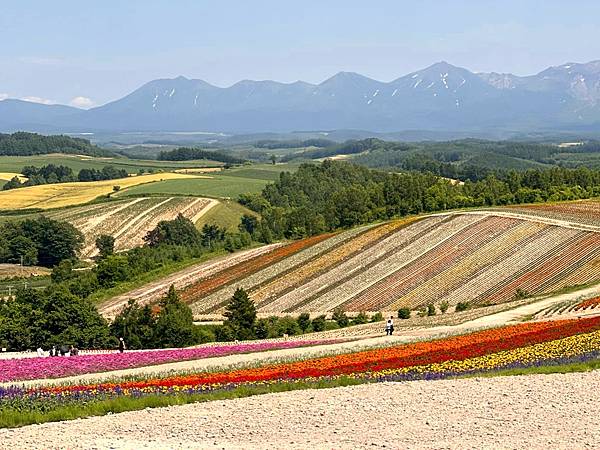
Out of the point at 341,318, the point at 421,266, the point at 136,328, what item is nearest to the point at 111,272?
the point at 421,266

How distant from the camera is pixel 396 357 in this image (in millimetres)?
30938

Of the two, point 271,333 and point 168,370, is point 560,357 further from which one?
point 271,333

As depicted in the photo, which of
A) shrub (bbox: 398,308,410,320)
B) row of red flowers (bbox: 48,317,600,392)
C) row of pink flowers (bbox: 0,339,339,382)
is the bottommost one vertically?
shrub (bbox: 398,308,410,320)

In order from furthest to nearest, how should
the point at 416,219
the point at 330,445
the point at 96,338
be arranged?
the point at 416,219 → the point at 96,338 → the point at 330,445

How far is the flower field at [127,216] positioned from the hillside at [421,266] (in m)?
36.5

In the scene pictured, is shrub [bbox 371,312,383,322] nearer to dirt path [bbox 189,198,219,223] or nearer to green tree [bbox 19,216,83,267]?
green tree [bbox 19,216,83,267]

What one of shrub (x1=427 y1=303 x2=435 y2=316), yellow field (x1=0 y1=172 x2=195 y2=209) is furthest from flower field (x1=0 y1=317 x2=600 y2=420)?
yellow field (x1=0 y1=172 x2=195 y2=209)

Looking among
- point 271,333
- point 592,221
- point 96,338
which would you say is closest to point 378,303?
point 271,333

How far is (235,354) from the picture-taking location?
38750mm

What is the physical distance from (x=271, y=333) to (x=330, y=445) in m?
41.6

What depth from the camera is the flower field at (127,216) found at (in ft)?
420

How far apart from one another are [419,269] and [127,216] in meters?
70.8

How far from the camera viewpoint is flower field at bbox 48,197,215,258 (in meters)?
128

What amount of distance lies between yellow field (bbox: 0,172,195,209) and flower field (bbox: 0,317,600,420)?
127m
